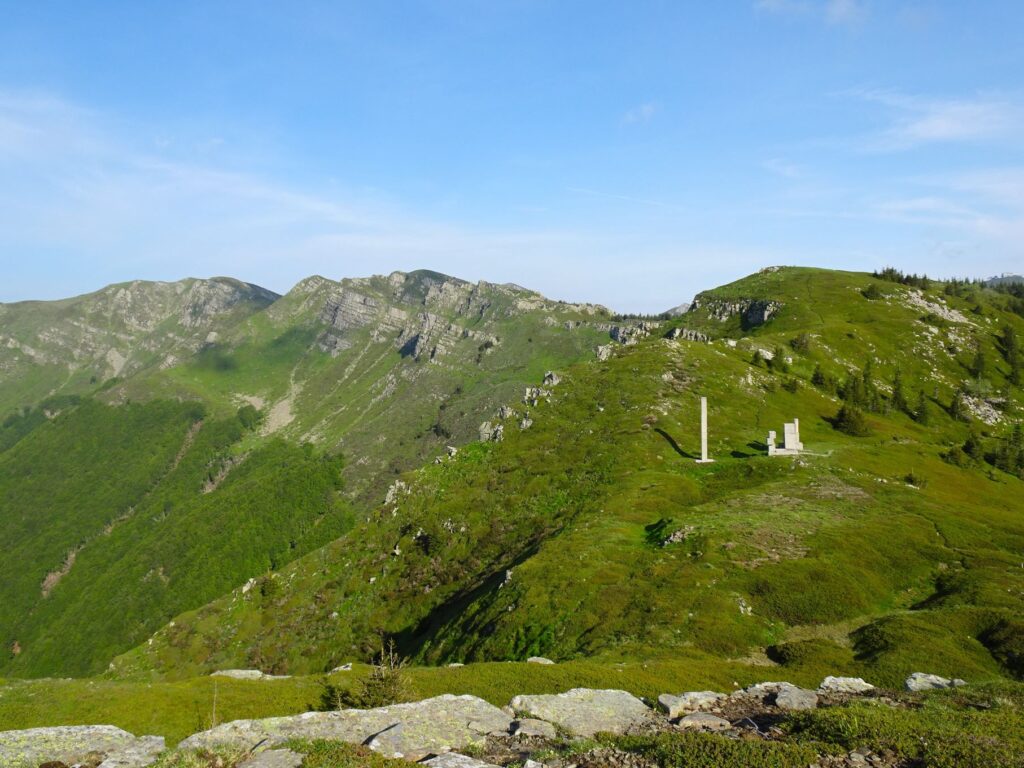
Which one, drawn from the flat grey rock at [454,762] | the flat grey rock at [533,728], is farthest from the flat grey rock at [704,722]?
the flat grey rock at [454,762]

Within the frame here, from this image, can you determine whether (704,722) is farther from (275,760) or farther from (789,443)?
(789,443)

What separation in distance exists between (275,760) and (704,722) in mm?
12896

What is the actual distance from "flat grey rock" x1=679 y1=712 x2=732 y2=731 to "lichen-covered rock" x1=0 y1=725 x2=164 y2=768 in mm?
15482

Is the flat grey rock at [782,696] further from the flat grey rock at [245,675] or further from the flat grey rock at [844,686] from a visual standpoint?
the flat grey rock at [245,675]

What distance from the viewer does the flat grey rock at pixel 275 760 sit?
14.1 m

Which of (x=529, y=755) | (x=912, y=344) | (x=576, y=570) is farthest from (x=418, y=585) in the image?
(x=912, y=344)

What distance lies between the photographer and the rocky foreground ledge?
51.9ft

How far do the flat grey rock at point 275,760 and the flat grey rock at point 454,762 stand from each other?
3.09 meters

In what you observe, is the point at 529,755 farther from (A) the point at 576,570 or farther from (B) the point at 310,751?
(A) the point at 576,570

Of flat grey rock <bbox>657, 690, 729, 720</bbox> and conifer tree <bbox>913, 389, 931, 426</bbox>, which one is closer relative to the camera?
flat grey rock <bbox>657, 690, 729, 720</bbox>

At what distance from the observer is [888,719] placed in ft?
53.0

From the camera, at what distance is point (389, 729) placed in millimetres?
17266

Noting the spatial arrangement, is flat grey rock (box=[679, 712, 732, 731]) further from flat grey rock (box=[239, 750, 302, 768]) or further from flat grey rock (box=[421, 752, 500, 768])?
flat grey rock (box=[239, 750, 302, 768])

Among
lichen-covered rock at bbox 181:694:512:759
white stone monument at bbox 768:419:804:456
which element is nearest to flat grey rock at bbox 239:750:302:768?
lichen-covered rock at bbox 181:694:512:759
